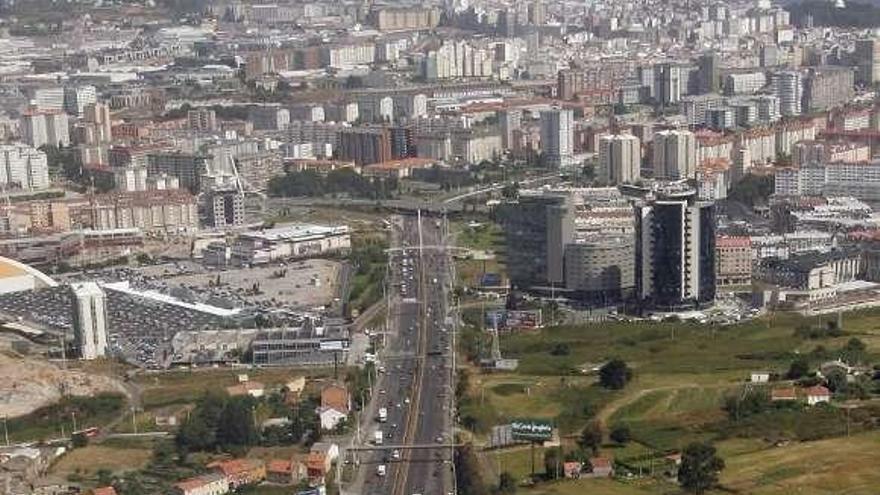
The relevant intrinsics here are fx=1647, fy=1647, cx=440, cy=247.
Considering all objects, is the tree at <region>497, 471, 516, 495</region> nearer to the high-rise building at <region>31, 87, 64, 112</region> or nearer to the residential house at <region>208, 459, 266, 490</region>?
the residential house at <region>208, 459, 266, 490</region>

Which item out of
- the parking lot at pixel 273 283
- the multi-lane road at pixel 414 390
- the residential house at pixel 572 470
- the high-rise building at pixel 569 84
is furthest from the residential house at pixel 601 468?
the high-rise building at pixel 569 84

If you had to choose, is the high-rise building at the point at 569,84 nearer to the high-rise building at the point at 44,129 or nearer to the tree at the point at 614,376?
the high-rise building at the point at 44,129

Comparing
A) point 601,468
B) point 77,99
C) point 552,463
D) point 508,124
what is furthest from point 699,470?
point 77,99

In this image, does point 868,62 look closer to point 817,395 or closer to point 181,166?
point 181,166

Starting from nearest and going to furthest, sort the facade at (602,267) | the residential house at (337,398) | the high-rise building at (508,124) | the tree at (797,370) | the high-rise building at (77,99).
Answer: the residential house at (337,398) < the tree at (797,370) < the facade at (602,267) < the high-rise building at (508,124) < the high-rise building at (77,99)

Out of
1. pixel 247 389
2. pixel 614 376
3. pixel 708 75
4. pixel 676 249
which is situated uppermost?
pixel 708 75

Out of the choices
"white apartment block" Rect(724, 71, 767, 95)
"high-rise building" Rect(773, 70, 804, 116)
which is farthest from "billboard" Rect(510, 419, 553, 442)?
"white apartment block" Rect(724, 71, 767, 95)
